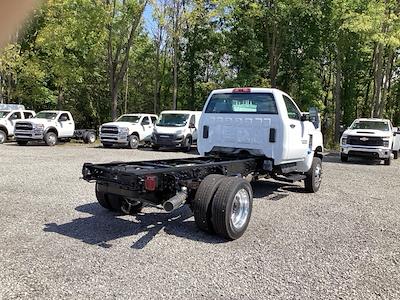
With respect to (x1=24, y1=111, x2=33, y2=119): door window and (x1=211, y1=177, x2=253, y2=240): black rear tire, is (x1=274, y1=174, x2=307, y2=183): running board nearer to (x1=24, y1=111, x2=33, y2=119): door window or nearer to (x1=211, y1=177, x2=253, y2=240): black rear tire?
(x1=211, y1=177, x2=253, y2=240): black rear tire

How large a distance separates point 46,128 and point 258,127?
55.2 ft

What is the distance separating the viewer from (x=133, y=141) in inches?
880

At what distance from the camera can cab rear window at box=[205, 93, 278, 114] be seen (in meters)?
8.56

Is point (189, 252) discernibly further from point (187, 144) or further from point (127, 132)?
point (127, 132)

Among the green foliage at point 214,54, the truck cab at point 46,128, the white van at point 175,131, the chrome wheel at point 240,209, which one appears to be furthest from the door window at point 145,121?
the chrome wheel at point 240,209

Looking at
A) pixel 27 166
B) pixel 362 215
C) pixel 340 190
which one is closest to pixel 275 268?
pixel 362 215

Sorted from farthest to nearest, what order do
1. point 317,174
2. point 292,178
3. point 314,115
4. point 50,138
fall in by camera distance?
point 50,138 < point 317,174 < point 314,115 < point 292,178

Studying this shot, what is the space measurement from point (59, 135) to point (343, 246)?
20.1 metres

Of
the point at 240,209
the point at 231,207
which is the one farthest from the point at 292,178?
the point at 231,207

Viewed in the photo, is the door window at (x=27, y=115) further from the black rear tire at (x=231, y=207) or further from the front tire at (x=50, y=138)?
the black rear tire at (x=231, y=207)

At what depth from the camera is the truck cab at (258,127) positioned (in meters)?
8.27

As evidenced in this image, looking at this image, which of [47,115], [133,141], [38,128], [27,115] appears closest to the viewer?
[38,128]

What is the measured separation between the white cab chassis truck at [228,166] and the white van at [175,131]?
1098 cm

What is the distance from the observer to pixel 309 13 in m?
29.0
